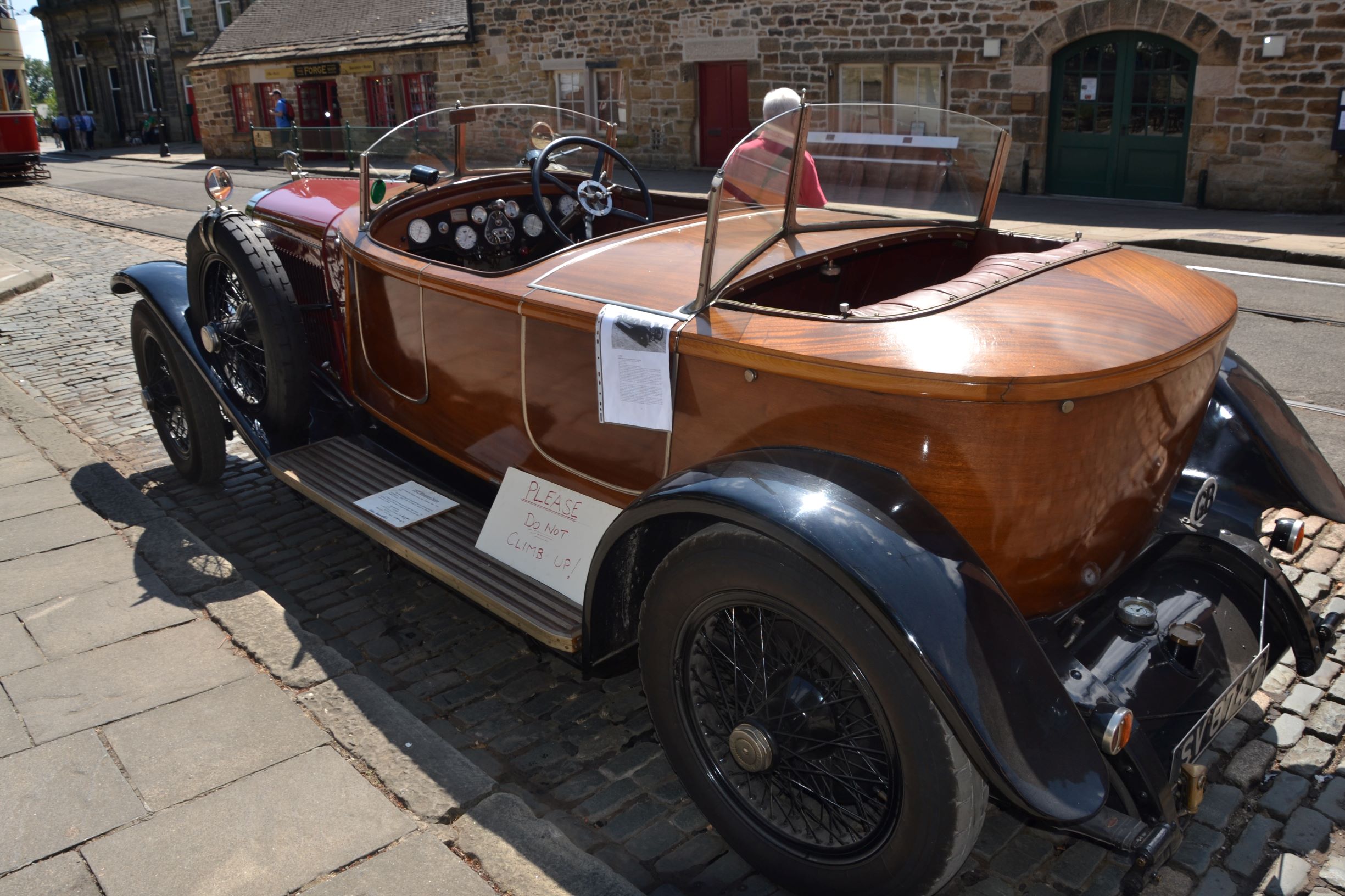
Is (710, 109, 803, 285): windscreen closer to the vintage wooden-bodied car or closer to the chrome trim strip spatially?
the vintage wooden-bodied car

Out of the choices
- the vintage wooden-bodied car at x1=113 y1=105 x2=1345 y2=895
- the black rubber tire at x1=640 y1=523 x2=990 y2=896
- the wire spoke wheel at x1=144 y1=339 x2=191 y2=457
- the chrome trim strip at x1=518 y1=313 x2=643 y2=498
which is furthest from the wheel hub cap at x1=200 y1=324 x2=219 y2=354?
the black rubber tire at x1=640 y1=523 x2=990 y2=896

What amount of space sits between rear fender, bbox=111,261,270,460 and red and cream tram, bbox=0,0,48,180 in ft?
66.1

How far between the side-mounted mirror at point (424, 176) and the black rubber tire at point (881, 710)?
8.21ft

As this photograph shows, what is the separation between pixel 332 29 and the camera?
1065 inches

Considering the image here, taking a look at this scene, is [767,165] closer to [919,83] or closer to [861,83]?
[919,83]

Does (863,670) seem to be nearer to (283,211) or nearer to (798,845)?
(798,845)

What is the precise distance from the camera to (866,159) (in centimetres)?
334

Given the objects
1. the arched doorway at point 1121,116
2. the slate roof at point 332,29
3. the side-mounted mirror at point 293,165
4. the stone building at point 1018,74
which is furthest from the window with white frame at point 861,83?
the side-mounted mirror at point 293,165

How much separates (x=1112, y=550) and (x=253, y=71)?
100 feet

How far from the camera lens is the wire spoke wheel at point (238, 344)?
4.53 m

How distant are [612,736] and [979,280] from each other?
68.2 inches

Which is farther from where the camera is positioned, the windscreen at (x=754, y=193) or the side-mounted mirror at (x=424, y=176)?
the side-mounted mirror at (x=424, y=176)

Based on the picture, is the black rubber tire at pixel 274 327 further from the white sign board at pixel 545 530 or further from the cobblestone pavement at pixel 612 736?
the white sign board at pixel 545 530

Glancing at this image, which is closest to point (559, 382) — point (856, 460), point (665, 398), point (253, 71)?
point (665, 398)
